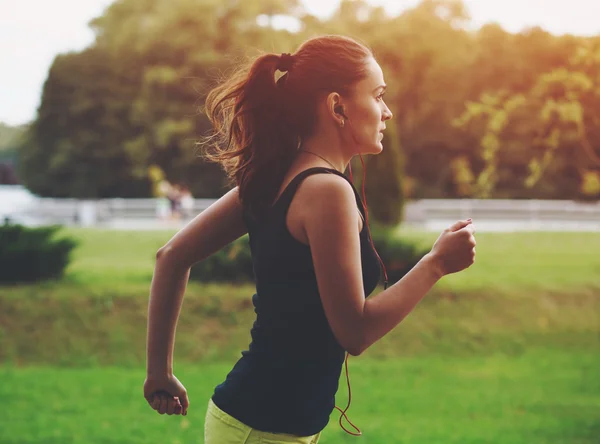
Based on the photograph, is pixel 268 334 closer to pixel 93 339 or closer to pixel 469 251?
pixel 469 251

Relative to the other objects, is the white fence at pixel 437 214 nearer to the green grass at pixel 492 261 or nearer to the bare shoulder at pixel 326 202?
the green grass at pixel 492 261

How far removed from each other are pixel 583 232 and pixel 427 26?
66.6ft

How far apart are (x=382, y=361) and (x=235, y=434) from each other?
859 cm

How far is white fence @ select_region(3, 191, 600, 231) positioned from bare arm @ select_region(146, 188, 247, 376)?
954 inches

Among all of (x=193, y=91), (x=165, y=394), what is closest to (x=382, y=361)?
(x=165, y=394)

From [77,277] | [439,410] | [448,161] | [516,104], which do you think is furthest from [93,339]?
[448,161]

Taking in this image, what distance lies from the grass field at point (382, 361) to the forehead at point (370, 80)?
494 cm

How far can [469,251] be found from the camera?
177 cm

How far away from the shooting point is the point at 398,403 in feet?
26.7

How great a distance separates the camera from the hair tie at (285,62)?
1.88 meters

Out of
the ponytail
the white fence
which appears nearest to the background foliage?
the white fence

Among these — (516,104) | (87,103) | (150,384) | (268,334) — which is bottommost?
(87,103)

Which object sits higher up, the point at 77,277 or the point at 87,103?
the point at 77,277

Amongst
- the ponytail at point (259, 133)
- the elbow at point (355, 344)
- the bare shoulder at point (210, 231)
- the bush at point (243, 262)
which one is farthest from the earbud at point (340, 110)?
the bush at point (243, 262)
